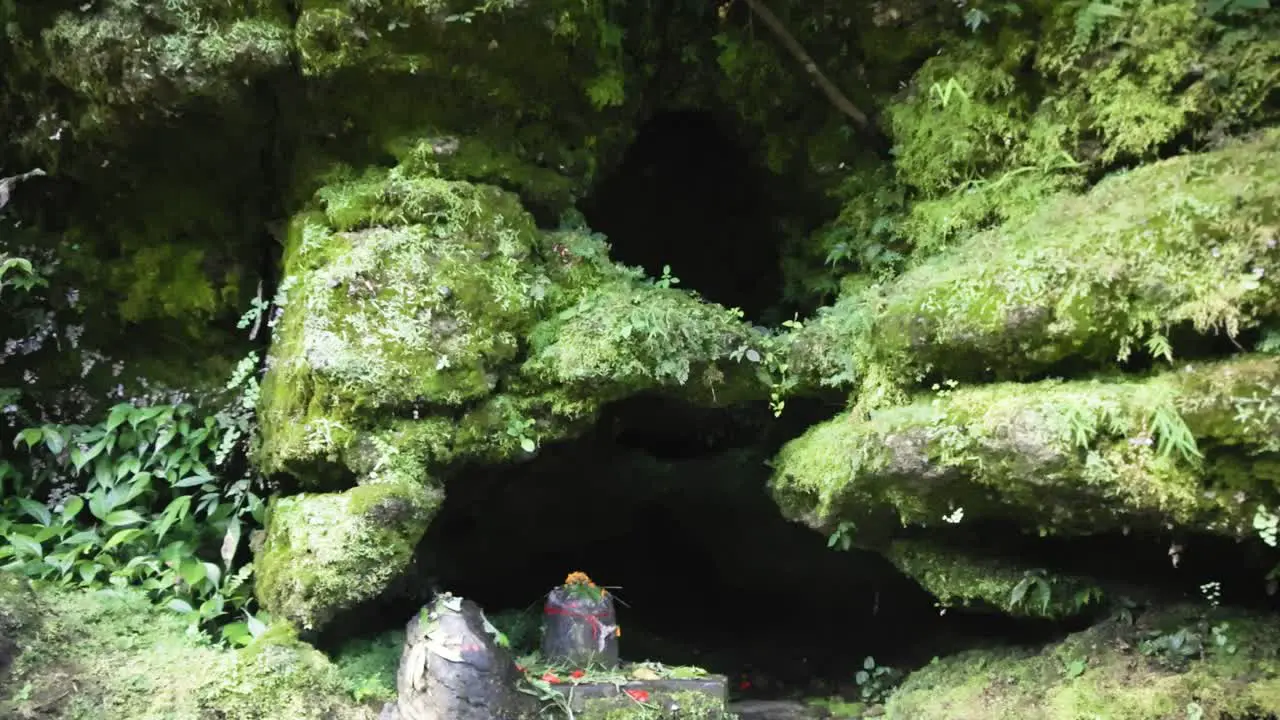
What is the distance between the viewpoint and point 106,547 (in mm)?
4961

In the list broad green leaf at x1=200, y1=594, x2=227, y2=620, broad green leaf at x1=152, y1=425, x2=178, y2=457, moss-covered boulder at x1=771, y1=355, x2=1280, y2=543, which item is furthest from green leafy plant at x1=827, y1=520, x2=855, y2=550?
broad green leaf at x1=152, y1=425, x2=178, y2=457

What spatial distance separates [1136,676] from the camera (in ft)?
13.2

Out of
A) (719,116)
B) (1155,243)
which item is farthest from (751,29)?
(1155,243)

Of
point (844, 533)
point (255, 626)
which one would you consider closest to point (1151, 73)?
point (844, 533)

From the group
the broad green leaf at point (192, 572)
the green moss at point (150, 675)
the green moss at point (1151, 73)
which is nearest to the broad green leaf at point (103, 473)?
the broad green leaf at point (192, 572)

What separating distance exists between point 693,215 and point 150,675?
528cm

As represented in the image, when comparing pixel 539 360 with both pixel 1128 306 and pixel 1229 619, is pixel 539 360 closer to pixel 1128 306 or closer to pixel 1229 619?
pixel 1128 306

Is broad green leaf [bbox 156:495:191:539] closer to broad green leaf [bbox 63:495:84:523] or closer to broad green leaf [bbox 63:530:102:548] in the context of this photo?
broad green leaf [bbox 63:530:102:548]

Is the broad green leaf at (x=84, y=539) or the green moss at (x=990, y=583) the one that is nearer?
the green moss at (x=990, y=583)

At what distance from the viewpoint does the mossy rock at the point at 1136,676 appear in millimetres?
3758

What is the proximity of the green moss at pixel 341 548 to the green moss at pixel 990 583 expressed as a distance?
8.56 ft

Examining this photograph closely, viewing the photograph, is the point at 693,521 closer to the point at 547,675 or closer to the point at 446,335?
the point at 547,675

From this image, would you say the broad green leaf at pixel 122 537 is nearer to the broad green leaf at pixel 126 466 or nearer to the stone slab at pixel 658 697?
the broad green leaf at pixel 126 466

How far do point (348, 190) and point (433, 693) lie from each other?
2.94 meters
